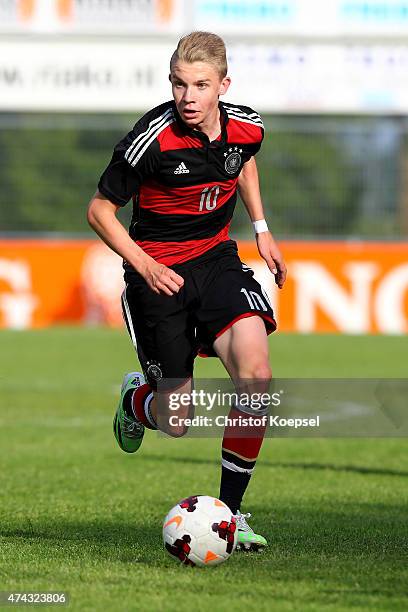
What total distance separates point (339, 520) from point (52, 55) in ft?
63.6

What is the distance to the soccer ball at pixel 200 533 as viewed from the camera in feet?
16.9

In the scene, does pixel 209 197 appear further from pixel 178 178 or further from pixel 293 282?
pixel 293 282

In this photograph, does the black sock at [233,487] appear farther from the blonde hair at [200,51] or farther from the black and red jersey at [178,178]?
the blonde hair at [200,51]

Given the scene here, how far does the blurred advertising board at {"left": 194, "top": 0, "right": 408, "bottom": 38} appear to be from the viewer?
80.0ft

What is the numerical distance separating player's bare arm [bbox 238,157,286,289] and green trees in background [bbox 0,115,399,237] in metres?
16.9

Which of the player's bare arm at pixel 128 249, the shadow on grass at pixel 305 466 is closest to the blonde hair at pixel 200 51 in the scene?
the player's bare arm at pixel 128 249

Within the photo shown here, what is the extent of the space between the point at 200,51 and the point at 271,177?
1838 centimetres

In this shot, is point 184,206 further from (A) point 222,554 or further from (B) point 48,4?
(B) point 48,4

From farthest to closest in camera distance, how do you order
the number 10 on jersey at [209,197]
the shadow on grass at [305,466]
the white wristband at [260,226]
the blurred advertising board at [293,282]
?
the blurred advertising board at [293,282] < the shadow on grass at [305,466] < the white wristband at [260,226] < the number 10 on jersey at [209,197]

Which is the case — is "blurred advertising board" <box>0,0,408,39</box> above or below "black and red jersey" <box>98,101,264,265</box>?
below

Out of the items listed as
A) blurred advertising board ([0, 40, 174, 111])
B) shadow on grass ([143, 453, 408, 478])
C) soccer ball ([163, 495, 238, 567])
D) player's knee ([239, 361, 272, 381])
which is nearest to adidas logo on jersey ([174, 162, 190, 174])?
player's knee ([239, 361, 272, 381])

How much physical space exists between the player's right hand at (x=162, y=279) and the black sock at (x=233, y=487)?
0.84 metres

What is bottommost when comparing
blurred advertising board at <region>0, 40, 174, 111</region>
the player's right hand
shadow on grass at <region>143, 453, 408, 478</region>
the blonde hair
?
blurred advertising board at <region>0, 40, 174, 111</region>

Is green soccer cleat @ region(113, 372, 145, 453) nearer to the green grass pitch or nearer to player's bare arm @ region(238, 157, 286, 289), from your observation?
the green grass pitch
